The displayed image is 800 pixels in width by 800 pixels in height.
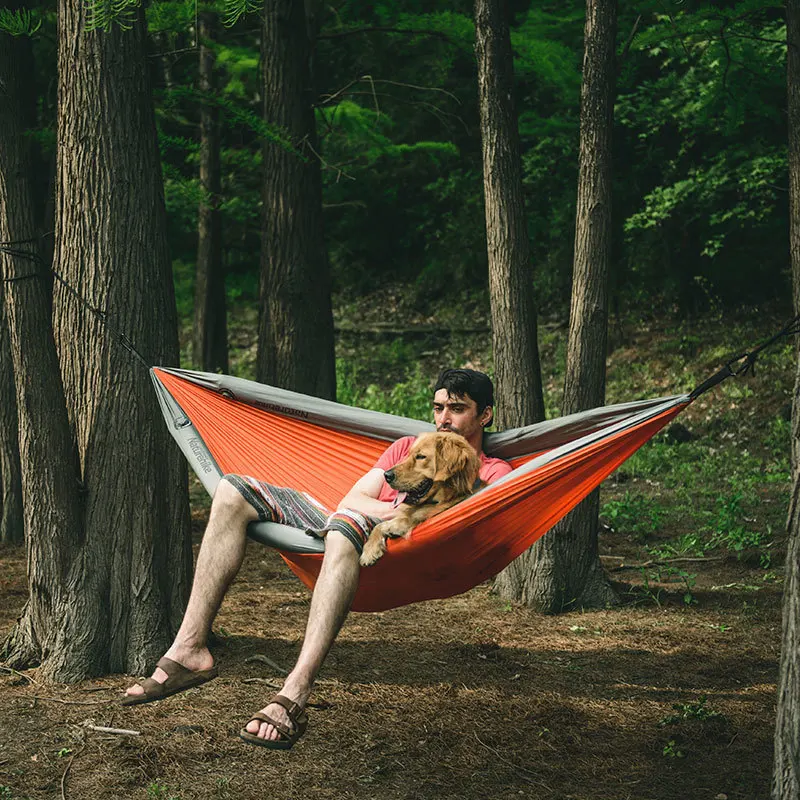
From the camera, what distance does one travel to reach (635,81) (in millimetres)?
10805

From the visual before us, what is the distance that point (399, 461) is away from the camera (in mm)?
3273

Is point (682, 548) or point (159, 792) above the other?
point (159, 792)

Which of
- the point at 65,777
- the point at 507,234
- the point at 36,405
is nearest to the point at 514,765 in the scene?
the point at 65,777

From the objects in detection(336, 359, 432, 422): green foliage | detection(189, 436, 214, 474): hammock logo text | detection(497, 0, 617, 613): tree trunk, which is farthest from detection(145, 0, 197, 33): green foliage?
detection(336, 359, 432, 422): green foliage

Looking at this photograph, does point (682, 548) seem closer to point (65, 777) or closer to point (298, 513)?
point (298, 513)

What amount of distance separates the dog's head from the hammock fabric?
19 centimetres

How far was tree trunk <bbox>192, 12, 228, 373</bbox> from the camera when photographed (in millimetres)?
9961

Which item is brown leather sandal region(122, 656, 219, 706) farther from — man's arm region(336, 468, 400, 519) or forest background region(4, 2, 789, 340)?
forest background region(4, 2, 789, 340)

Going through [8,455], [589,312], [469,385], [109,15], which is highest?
[109,15]

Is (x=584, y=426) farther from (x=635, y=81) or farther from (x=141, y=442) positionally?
(x=635, y=81)

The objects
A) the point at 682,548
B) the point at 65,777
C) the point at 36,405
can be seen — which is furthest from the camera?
the point at 682,548

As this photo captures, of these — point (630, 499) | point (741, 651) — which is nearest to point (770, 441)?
point (630, 499)

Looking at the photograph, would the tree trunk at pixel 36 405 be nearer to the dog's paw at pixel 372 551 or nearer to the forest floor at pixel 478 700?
the forest floor at pixel 478 700

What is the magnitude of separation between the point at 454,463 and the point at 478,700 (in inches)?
44.8
